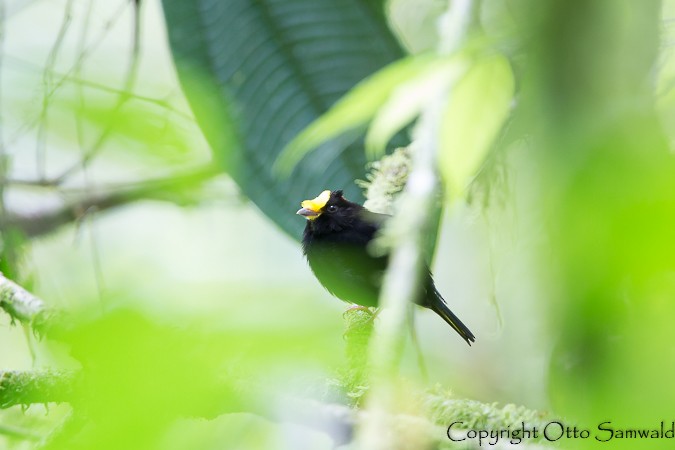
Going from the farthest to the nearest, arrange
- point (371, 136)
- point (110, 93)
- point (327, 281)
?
point (327, 281)
point (110, 93)
point (371, 136)

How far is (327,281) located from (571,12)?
1.38 meters

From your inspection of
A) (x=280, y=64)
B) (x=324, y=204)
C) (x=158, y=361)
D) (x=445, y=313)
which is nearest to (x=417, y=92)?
(x=158, y=361)

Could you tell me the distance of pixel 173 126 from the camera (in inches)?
21.0

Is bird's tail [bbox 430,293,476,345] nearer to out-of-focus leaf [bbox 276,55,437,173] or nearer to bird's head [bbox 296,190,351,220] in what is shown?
bird's head [bbox 296,190,351,220]

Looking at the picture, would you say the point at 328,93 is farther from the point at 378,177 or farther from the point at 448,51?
the point at 448,51

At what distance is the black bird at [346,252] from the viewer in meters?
1.66

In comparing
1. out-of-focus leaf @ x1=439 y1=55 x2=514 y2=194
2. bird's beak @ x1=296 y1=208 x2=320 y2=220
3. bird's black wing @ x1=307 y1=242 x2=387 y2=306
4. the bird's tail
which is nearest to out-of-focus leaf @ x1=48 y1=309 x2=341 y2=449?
out-of-focus leaf @ x1=439 y1=55 x2=514 y2=194

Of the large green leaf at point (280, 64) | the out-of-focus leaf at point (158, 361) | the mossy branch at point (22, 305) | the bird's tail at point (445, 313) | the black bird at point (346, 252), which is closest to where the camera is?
the out-of-focus leaf at point (158, 361)

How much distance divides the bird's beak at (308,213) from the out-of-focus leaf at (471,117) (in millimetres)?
1320

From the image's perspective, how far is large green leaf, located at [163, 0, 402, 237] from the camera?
1.55 m

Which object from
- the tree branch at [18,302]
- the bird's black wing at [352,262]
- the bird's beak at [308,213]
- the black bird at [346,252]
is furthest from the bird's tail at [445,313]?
the tree branch at [18,302]

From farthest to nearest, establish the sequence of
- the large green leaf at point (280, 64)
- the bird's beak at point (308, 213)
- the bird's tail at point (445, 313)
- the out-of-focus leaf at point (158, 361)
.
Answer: the bird's tail at point (445, 313)
the bird's beak at point (308, 213)
the large green leaf at point (280, 64)
the out-of-focus leaf at point (158, 361)

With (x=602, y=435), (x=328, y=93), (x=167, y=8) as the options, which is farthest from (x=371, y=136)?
(x=167, y=8)

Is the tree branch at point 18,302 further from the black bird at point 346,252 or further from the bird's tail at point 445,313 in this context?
the bird's tail at point 445,313
